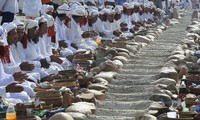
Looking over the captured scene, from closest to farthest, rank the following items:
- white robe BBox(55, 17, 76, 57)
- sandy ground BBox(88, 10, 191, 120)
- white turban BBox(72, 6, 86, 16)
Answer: sandy ground BBox(88, 10, 191, 120) < white robe BBox(55, 17, 76, 57) < white turban BBox(72, 6, 86, 16)

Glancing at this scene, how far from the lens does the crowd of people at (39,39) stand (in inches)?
332

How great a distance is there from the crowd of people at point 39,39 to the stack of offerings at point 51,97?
1.16 feet

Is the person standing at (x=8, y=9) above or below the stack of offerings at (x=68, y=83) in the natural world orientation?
above

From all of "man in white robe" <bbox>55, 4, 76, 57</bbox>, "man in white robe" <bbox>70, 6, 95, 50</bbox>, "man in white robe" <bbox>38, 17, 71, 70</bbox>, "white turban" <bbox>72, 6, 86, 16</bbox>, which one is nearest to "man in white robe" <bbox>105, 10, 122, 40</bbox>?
"man in white robe" <bbox>70, 6, 95, 50</bbox>

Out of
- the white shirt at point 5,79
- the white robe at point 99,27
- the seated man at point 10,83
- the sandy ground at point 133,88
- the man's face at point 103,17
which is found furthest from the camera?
the man's face at point 103,17

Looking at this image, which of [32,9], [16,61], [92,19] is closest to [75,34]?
[32,9]

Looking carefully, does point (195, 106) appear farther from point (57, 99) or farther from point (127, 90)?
point (127, 90)

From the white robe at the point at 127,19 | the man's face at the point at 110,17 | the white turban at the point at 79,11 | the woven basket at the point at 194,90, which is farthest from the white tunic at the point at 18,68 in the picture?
the white robe at the point at 127,19

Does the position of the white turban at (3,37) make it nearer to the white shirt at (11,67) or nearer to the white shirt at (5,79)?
the white shirt at (5,79)

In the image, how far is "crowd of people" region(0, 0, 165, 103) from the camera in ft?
27.7

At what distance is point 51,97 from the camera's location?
7832 mm

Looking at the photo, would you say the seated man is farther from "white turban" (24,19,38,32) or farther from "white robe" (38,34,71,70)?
"white robe" (38,34,71,70)

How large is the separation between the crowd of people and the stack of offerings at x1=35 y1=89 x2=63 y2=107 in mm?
354

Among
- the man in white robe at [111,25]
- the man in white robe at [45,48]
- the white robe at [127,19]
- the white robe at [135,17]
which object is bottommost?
the white robe at [135,17]
